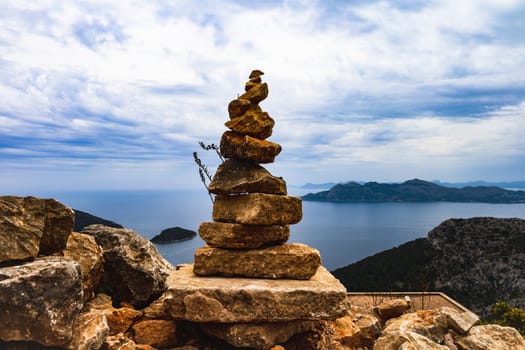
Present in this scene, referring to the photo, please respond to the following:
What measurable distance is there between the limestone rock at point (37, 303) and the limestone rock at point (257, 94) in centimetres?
580

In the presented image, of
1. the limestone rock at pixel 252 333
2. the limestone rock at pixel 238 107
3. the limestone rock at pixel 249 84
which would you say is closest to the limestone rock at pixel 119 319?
the limestone rock at pixel 252 333

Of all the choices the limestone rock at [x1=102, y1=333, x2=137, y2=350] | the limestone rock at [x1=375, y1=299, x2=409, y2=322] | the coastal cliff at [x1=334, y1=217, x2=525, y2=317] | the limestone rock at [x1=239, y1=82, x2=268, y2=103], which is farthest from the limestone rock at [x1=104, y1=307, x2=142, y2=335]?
the coastal cliff at [x1=334, y1=217, x2=525, y2=317]

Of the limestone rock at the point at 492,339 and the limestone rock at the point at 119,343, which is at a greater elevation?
the limestone rock at the point at 119,343

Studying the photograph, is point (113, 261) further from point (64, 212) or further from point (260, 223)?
point (260, 223)

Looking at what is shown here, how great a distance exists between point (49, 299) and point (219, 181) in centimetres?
454

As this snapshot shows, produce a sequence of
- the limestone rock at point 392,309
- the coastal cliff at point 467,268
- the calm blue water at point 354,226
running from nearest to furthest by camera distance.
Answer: the limestone rock at point 392,309, the coastal cliff at point 467,268, the calm blue water at point 354,226

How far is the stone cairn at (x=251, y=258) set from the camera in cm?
845

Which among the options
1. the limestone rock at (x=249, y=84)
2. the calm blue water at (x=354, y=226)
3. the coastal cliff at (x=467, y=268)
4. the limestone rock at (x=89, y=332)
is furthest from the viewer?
the calm blue water at (x=354, y=226)

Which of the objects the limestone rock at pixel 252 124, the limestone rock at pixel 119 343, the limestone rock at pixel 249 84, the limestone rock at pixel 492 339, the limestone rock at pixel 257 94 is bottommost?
the limestone rock at pixel 492 339

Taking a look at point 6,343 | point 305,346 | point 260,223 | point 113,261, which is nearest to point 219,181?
point 260,223

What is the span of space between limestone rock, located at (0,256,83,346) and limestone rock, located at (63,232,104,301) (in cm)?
228

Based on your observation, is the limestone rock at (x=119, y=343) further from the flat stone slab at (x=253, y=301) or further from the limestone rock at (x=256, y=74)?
the limestone rock at (x=256, y=74)

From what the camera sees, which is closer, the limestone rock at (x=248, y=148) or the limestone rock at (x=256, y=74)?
the limestone rock at (x=248, y=148)

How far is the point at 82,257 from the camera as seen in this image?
9406 mm
